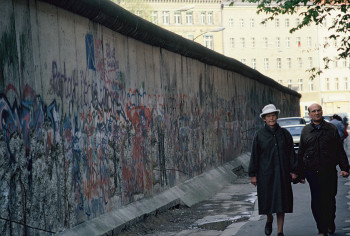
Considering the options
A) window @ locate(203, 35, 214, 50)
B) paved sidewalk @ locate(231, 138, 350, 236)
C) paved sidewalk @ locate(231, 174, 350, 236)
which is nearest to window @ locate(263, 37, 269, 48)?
window @ locate(203, 35, 214, 50)

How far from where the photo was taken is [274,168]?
924cm

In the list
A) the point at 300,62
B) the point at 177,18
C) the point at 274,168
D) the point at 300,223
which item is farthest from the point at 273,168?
the point at 300,62

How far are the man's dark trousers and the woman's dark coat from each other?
32 centimetres

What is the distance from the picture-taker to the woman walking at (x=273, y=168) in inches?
361

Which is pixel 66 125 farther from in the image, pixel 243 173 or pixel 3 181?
pixel 243 173

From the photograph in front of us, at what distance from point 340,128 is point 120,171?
1567 cm

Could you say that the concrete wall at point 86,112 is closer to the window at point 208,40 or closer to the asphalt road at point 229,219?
→ the asphalt road at point 229,219

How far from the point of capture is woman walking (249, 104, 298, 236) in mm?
9164

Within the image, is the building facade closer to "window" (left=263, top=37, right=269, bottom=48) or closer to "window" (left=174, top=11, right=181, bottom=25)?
"window" (left=263, top=37, right=269, bottom=48)

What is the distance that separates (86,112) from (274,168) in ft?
8.82

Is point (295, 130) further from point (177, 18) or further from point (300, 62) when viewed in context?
point (300, 62)

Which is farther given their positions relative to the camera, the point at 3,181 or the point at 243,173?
the point at 243,173

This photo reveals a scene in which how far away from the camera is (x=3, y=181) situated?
641 cm

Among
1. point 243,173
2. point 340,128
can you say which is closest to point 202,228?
point 243,173
